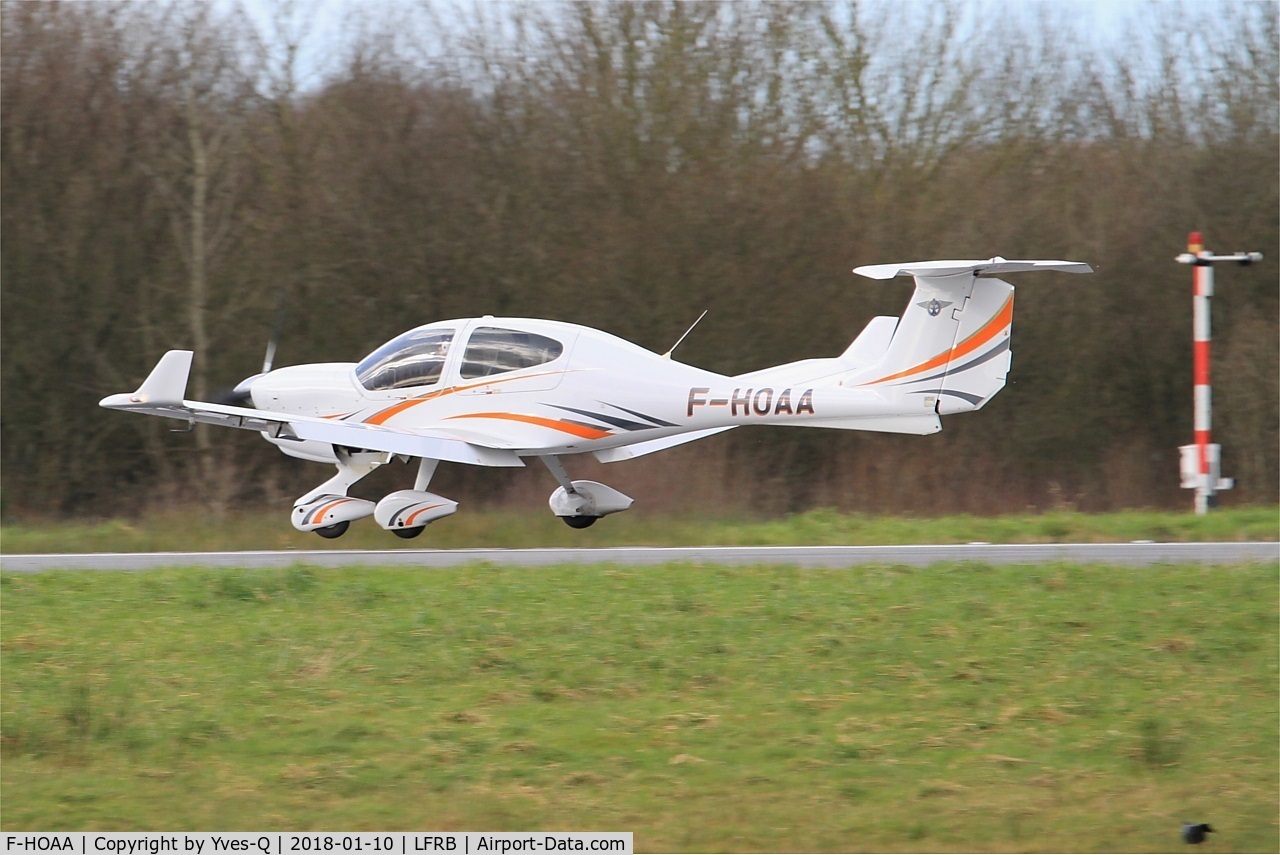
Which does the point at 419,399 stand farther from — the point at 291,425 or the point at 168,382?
the point at 168,382

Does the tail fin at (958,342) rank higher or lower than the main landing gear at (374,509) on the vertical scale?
higher

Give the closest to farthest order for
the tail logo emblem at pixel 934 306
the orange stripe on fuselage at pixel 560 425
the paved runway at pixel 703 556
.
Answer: the tail logo emblem at pixel 934 306
the paved runway at pixel 703 556
the orange stripe on fuselage at pixel 560 425

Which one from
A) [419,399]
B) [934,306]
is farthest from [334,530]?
[934,306]

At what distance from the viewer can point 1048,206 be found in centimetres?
2092

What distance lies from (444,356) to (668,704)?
6434 mm

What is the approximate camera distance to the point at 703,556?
12.8 metres

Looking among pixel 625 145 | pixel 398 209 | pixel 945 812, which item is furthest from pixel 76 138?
pixel 945 812

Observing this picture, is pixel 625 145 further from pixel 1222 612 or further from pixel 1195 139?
pixel 1222 612

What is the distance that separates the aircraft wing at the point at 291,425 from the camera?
39.8 feet

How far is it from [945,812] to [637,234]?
14.9 meters

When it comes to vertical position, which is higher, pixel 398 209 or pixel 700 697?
pixel 398 209

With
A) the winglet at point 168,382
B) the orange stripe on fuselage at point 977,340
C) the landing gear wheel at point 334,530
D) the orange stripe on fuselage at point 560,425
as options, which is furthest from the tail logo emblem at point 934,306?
the winglet at point 168,382

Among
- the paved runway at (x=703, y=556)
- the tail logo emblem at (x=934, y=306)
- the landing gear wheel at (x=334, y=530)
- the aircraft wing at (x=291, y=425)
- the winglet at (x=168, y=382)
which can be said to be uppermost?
the tail logo emblem at (x=934, y=306)

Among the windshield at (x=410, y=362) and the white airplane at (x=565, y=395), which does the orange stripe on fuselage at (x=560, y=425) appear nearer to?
the white airplane at (x=565, y=395)
